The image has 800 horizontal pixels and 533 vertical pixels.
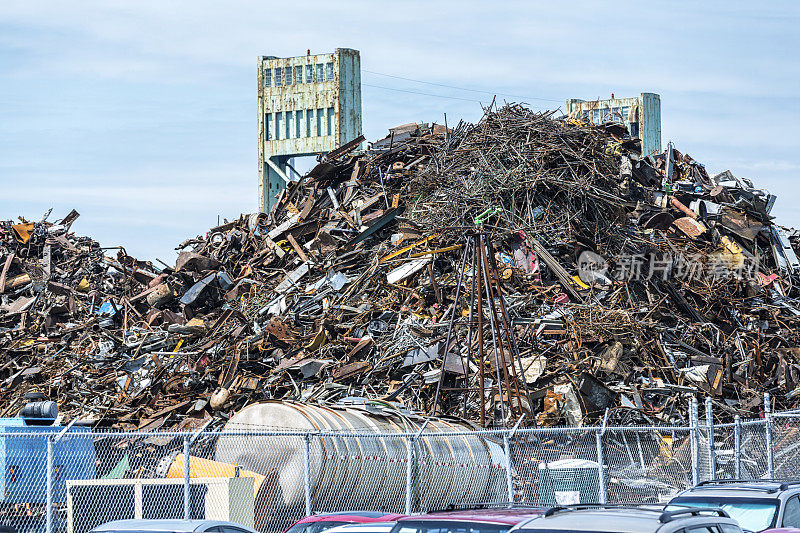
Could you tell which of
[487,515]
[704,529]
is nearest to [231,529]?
[487,515]

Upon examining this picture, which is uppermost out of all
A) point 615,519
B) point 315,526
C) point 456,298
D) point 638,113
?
point 638,113

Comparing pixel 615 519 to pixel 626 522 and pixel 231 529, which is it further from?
pixel 231 529

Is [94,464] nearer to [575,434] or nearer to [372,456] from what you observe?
[372,456]

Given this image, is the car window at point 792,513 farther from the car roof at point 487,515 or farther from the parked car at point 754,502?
the car roof at point 487,515

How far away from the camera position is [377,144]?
26109 millimetres

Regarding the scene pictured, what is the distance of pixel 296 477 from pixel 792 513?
5.28 meters

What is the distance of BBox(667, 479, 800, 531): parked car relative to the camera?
7816 mm

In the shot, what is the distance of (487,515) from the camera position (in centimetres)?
620

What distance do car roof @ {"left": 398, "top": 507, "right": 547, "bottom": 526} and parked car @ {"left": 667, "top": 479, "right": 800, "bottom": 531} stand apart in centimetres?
189

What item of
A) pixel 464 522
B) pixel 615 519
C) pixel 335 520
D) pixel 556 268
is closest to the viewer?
pixel 615 519

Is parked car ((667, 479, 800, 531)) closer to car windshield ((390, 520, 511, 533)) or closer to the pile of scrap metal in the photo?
car windshield ((390, 520, 511, 533))

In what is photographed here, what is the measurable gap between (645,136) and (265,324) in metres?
28.0

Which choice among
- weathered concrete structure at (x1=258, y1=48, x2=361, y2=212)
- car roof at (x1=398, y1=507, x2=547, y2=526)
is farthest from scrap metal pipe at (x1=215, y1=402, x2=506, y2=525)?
weathered concrete structure at (x1=258, y1=48, x2=361, y2=212)

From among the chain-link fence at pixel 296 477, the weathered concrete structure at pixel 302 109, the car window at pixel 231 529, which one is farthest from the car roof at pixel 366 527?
the weathered concrete structure at pixel 302 109
